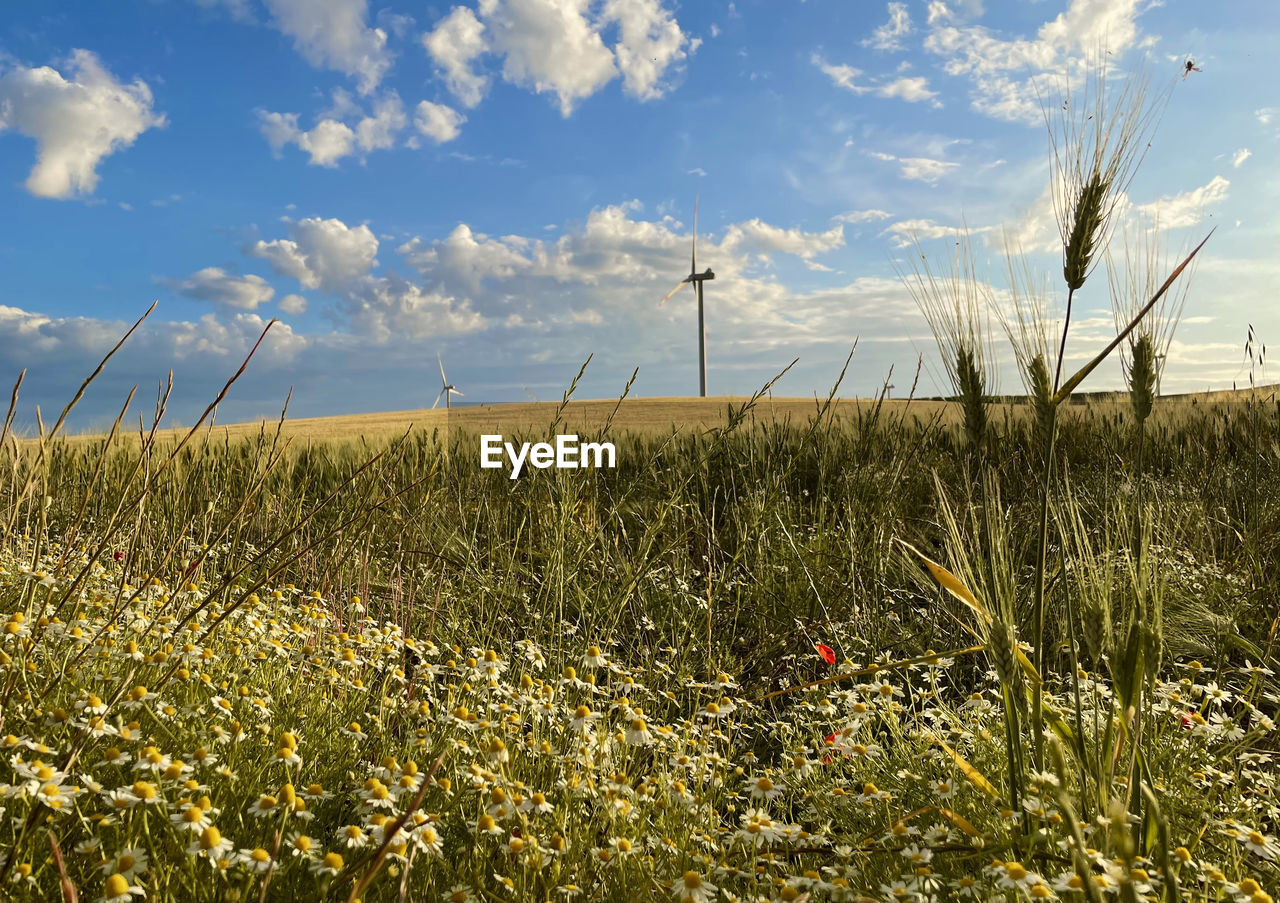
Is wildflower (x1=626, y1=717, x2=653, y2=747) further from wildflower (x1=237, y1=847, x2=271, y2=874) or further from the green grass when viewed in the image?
wildflower (x1=237, y1=847, x2=271, y2=874)

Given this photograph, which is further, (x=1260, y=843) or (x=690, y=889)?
(x=1260, y=843)

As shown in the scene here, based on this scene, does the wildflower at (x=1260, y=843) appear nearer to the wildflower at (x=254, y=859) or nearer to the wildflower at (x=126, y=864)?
the wildflower at (x=254, y=859)

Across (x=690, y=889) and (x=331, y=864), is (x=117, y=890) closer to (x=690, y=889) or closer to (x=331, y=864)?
(x=331, y=864)

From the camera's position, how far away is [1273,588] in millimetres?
4582

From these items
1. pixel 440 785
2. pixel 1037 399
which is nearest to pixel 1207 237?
pixel 1037 399

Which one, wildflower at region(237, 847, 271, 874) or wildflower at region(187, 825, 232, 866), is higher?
wildflower at region(187, 825, 232, 866)

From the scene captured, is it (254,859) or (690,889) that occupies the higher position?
(254,859)

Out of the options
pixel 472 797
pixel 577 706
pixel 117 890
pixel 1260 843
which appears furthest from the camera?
pixel 577 706

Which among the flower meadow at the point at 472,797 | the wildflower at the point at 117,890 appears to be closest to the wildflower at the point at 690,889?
the flower meadow at the point at 472,797

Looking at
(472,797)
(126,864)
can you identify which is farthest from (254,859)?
(472,797)

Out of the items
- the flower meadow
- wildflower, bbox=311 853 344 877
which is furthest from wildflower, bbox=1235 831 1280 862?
wildflower, bbox=311 853 344 877

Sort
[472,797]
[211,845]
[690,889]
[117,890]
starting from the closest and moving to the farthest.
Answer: [117,890]
[211,845]
[690,889]
[472,797]

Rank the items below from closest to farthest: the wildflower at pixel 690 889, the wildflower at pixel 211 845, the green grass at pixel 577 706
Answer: the wildflower at pixel 211 845
the wildflower at pixel 690 889
the green grass at pixel 577 706

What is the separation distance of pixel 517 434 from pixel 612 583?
9.23 ft
